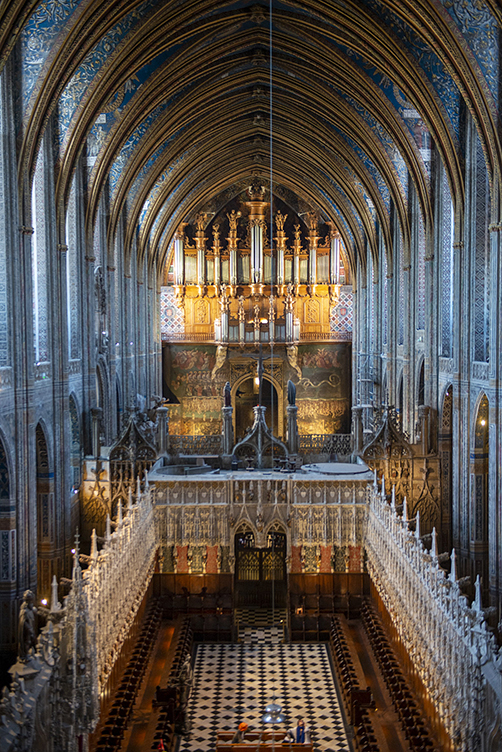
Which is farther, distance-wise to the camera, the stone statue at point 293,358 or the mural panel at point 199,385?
the mural panel at point 199,385

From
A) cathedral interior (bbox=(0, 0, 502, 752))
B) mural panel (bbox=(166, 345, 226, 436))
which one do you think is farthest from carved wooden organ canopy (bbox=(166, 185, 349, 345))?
cathedral interior (bbox=(0, 0, 502, 752))

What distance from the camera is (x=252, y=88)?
29312 mm

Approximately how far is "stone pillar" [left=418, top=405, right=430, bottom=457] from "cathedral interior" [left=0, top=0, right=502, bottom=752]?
0.06 metres

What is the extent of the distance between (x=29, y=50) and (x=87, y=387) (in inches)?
389

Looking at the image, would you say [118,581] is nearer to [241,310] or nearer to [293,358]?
[241,310]

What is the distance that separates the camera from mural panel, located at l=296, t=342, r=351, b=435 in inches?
1615

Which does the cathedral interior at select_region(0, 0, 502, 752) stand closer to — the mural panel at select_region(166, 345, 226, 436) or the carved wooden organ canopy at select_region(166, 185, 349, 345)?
the carved wooden organ canopy at select_region(166, 185, 349, 345)

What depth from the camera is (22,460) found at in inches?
654

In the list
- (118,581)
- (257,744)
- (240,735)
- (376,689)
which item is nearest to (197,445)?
(376,689)

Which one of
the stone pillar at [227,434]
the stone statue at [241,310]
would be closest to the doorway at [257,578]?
the stone pillar at [227,434]

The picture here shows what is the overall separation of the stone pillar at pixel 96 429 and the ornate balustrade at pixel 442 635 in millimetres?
9114

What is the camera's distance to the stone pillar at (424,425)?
2281cm

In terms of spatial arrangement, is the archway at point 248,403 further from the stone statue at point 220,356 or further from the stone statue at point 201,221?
the stone statue at point 201,221

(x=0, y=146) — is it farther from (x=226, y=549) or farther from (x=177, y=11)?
(x=226, y=549)
